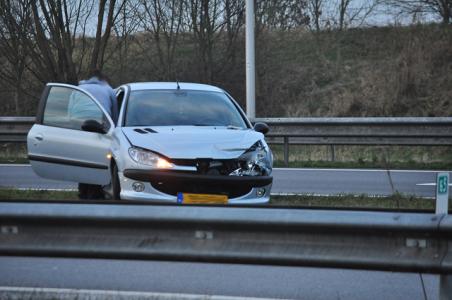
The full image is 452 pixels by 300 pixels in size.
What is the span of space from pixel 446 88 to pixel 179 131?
16.7 metres

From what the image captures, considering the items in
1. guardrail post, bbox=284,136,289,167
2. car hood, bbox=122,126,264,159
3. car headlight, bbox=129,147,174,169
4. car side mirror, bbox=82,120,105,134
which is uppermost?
car side mirror, bbox=82,120,105,134

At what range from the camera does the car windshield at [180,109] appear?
29.8 ft

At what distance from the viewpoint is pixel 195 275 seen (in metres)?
6.28

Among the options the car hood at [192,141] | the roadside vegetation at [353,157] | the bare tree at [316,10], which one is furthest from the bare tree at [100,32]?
the car hood at [192,141]

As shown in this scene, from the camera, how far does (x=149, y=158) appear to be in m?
8.03

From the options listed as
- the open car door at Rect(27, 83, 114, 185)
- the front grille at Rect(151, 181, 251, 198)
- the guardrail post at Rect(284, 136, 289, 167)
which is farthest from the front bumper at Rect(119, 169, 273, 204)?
the guardrail post at Rect(284, 136, 289, 167)

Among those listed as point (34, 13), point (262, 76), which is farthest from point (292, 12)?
point (34, 13)

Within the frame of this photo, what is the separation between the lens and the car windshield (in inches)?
357

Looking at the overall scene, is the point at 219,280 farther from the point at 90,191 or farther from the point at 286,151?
the point at 286,151

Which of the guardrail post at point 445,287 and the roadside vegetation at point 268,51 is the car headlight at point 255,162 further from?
the roadside vegetation at point 268,51

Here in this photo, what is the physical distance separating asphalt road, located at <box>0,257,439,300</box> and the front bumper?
1.29 metres

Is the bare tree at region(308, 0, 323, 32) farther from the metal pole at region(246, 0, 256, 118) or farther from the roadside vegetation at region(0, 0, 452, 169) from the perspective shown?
the metal pole at region(246, 0, 256, 118)

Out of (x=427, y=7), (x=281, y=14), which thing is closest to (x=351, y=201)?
(x=281, y=14)

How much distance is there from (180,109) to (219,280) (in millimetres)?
3563
